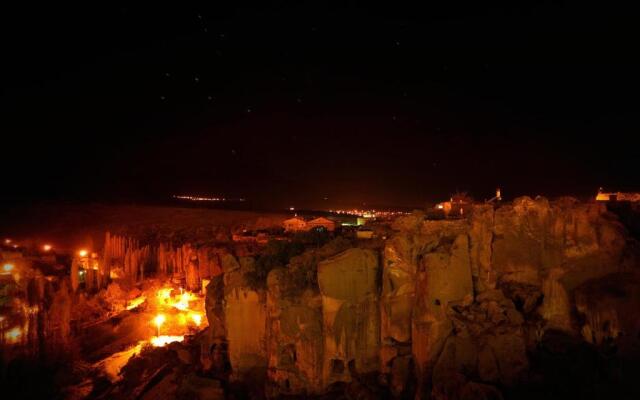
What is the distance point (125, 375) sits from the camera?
67.9ft

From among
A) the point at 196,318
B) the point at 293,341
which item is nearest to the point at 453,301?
the point at 293,341

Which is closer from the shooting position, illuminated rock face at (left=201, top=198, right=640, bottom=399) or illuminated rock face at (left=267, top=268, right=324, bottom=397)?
illuminated rock face at (left=201, top=198, right=640, bottom=399)

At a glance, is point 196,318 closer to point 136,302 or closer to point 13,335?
point 136,302

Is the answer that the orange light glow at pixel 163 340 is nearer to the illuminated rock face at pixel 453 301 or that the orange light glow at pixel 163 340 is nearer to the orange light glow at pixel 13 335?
the orange light glow at pixel 13 335

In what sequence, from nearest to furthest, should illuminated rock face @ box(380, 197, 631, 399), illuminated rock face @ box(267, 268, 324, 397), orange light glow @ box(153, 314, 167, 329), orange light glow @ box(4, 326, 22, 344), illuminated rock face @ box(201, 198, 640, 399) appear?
illuminated rock face @ box(380, 197, 631, 399)
illuminated rock face @ box(201, 198, 640, 399)
illuminated rock face @ box(267, 268, 324, 397)
orange light glow @ box(4, 326, 22, 344)
orange light glow @ box(153, 314, 167, 329)

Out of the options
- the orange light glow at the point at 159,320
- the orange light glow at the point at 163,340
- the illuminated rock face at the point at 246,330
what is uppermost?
the illuminated rock face at the point at 246,330

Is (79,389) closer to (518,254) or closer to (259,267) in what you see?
(259,267)

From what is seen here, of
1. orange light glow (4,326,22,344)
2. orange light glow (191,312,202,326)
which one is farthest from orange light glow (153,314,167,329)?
orange light glow (4,326,22,344)

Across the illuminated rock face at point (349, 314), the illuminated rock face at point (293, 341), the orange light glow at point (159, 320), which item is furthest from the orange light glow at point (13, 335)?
the illuminated rock face at point (349, 314)

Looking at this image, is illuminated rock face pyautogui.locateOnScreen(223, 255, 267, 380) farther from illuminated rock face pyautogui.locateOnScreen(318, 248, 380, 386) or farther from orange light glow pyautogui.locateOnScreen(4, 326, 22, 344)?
orange light glow pyautogui.locateOnScreen(4, 326, 22, 344)

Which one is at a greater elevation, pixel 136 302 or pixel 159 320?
pixel 136 302

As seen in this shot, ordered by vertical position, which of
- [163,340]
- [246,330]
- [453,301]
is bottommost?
[163,340]

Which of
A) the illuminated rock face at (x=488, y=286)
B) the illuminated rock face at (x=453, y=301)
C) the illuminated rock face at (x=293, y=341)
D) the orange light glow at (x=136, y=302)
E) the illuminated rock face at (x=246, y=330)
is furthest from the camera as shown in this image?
the orange light glow at (x=136, y=302)

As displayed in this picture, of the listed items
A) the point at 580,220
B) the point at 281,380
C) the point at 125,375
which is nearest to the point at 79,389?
the point at 125,375
